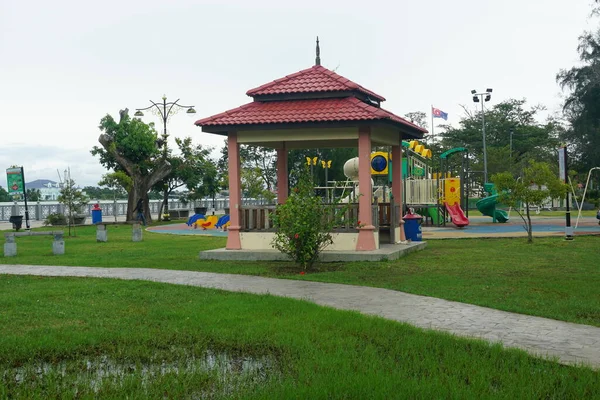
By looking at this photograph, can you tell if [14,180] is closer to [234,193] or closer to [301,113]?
[234,193]

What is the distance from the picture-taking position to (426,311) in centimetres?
820

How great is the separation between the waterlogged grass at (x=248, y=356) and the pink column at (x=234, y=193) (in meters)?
6.29

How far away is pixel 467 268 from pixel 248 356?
298 inches

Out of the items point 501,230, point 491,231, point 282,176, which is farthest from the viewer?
point 501,230

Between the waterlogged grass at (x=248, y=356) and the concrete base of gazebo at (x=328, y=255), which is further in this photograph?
the concrete base of gazebo at (x=328, y=255)

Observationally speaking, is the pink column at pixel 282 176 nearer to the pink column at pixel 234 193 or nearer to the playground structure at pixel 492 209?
the pink column at pixel 234 193

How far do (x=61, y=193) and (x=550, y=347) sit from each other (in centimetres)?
2485

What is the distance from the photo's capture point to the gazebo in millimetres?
14336

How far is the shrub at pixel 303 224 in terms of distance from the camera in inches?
485

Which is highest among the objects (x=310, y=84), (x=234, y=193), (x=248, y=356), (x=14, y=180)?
(x=310, y=84)

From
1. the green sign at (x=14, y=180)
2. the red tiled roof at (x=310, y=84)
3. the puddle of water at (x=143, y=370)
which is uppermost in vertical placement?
the red tiled roof at (x=310, y=84)

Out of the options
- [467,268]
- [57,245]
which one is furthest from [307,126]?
[57,245]

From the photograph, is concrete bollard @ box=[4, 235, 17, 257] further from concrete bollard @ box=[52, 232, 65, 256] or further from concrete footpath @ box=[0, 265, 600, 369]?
concrete footpath @ box=[0, 265, 600, 369]

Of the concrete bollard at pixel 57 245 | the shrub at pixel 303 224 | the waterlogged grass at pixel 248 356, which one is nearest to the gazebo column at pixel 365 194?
the shrub at pixel 303 224
